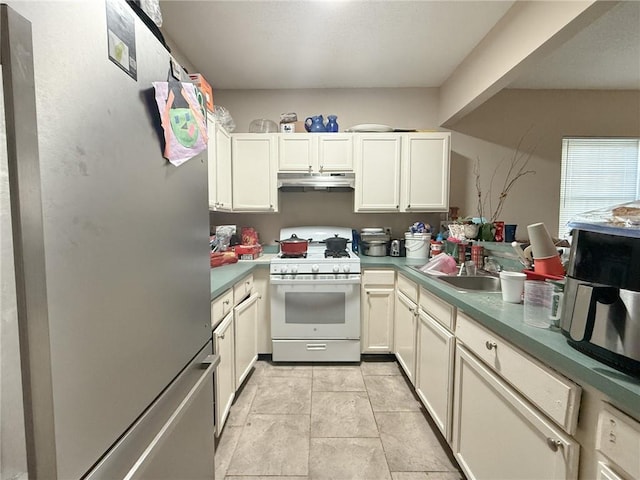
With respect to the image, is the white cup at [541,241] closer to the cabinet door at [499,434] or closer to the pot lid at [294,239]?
the cabinet door at [499,434]

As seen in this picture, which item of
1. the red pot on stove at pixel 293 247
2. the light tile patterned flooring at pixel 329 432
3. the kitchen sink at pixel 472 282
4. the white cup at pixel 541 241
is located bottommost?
the light tile patterned flooring at pixel 329 432

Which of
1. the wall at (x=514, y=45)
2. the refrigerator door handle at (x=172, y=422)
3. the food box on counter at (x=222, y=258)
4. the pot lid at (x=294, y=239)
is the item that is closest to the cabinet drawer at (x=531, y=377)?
the refrigerator door handle at (x=172, y=422)

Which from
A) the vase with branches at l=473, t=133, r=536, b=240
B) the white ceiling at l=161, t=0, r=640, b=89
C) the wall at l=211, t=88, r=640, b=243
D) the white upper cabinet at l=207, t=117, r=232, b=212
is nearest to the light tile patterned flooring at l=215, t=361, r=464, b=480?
the white upper cabinet at l=207, t=117, r=232, b=212

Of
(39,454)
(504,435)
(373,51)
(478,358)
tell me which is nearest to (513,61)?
(373,51)

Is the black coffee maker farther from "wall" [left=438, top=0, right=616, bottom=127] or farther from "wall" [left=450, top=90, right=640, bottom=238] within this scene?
"wall" [left=450, top=90, right=640, bottom=238]

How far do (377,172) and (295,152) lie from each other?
2.64 feet

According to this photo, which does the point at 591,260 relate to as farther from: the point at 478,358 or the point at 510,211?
the point at 510,211

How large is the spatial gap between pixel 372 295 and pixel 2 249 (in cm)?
228

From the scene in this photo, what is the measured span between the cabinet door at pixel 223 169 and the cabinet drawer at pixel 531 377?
201 centimetres

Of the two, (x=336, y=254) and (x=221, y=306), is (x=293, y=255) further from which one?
(x=221, y=306)

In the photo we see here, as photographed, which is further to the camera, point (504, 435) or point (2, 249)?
point (504, 435)

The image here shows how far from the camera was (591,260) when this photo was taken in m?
0.75

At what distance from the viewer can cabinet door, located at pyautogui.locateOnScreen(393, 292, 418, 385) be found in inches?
76.0

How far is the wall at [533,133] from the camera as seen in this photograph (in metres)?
2.83
